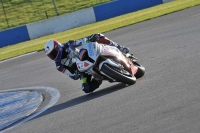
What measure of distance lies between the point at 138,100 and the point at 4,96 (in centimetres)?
555

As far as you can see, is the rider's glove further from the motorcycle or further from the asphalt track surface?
the asphalt track surface


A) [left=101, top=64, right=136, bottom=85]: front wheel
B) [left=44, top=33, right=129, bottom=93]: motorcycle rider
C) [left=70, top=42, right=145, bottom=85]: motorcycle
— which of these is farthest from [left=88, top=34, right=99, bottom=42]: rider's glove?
[left=101, top=64, right=136, bottom=85]: front wheel

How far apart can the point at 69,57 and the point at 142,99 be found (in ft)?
8.61

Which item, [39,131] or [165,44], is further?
[165,44]

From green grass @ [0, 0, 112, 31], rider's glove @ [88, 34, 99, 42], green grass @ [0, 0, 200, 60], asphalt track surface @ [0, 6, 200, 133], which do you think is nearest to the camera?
asphalt track surface @ [0, 6, 200, 133]

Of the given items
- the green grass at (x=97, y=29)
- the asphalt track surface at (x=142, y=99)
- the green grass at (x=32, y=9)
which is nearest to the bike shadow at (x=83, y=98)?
the asphalt track surface at (x=142, y=99)

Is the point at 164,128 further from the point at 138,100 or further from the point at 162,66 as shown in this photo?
the point at 162,66

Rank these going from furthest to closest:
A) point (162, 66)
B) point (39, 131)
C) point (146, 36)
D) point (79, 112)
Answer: point (146, 36) → point (162, 66) → point (79, 112) → point (39, 131)

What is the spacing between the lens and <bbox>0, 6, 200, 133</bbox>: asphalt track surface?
6609 mm

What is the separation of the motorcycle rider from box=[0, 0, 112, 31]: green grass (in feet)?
90.9

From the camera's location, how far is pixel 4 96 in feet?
42.3

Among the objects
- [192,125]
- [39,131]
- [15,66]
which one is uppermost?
[192,125]

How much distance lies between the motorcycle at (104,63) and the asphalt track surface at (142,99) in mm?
250

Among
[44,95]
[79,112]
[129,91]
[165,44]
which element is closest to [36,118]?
[79,112]
